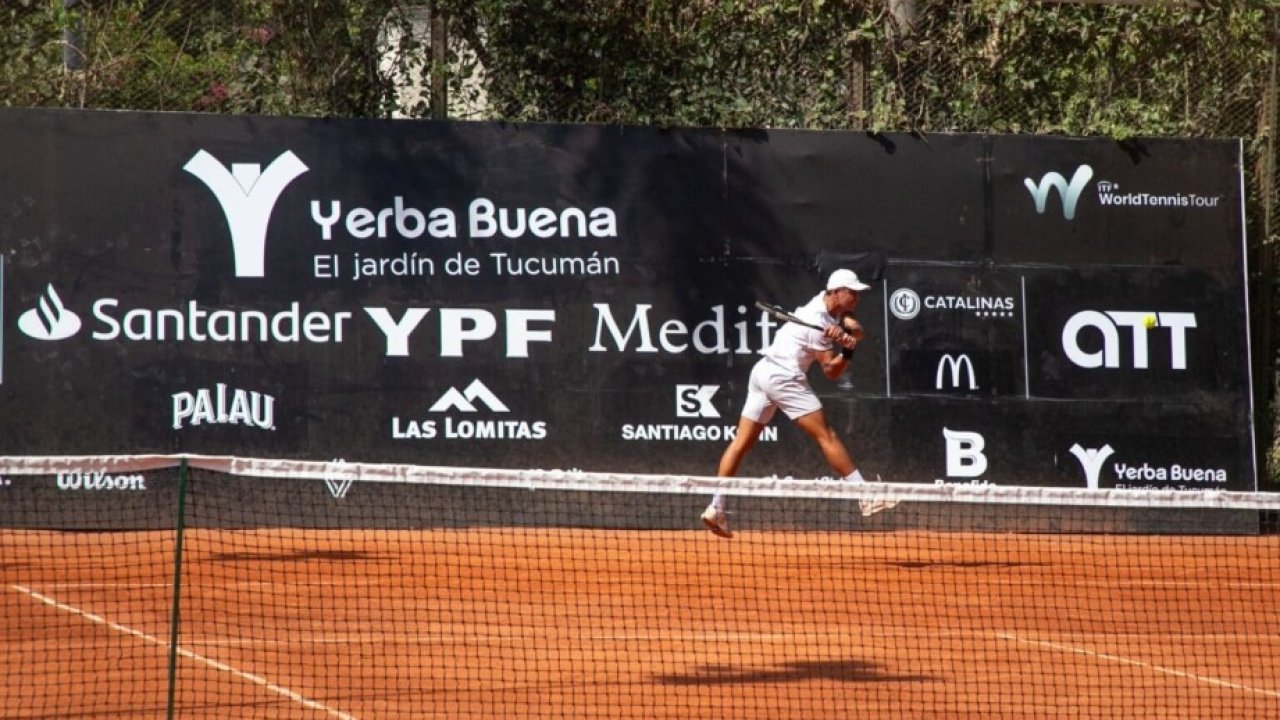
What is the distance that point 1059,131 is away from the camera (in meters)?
13.1

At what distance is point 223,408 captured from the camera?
11633mm

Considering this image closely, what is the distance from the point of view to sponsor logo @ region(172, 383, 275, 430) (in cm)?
1158

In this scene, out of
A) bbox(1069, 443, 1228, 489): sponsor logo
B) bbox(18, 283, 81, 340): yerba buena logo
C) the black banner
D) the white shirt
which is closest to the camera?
the white shirt

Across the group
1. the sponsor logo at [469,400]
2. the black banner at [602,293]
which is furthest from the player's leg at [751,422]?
the sponsor logo at [469,400]

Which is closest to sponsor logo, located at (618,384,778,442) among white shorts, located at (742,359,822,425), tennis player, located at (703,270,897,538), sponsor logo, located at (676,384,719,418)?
sponsor logo, located at (676,384,719,418)

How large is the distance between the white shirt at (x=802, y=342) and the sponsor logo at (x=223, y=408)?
11.1ft

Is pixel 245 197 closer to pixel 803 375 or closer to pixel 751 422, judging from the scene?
pixel 751 422

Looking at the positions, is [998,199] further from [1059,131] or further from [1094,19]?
[1094,19]

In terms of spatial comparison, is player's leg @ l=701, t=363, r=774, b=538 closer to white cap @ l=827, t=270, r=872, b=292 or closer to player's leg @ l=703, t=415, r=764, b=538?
player's leg @ l=703, t=415, r=764, b=538

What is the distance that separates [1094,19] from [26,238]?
8.26 m

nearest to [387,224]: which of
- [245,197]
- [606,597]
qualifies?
[245,197]

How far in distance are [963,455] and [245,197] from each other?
529cm

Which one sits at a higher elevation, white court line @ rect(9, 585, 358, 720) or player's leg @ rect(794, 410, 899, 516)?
player's leg @ rect(794, 410, 899, 516)

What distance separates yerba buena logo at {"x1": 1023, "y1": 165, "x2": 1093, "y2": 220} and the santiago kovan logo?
529cm
